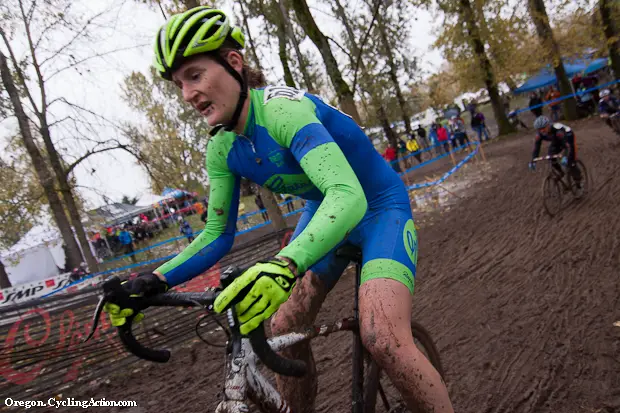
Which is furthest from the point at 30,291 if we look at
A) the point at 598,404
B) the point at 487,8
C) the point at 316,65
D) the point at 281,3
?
the point at 487,8

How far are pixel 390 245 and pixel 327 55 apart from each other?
809cm

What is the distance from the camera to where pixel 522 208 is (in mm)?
9078

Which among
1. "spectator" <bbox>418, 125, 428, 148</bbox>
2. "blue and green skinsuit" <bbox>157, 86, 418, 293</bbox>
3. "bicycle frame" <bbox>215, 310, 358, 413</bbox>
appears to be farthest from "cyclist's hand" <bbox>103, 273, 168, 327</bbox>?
"spectator" <bbox>418, 125, 428, 148</bbox>

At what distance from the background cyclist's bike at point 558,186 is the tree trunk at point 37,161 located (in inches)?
487

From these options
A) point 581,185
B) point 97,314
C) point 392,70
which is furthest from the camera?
point 392,70

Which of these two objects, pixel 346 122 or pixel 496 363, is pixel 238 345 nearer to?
pixel 346 122

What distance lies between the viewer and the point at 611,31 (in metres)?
19.0

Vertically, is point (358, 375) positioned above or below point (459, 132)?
below

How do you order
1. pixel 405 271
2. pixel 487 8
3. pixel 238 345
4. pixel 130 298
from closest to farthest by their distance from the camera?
pixel 238 345 < pixel 130 298 < pixel 405 271 < pixel 487 8

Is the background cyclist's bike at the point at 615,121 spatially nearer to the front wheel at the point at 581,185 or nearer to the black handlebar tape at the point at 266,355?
the front wheel at the point at 581,185

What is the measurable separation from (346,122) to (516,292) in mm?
4015

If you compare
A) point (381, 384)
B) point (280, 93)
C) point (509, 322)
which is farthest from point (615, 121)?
point (280, 93)

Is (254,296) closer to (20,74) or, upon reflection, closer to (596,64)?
(20,74)

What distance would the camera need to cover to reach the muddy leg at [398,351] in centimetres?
186
